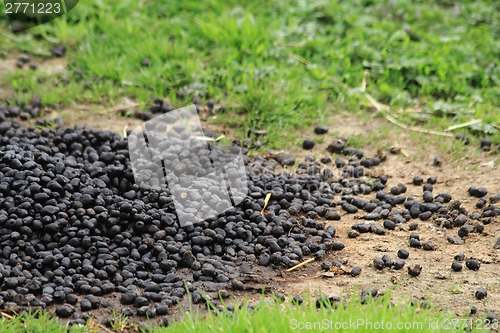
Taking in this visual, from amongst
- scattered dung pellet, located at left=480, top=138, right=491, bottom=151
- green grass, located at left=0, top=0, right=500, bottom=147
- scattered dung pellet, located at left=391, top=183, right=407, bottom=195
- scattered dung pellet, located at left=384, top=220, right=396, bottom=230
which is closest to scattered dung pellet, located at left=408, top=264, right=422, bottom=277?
scattered dung pellet, located at left=384, top=220, right=396, bottom=230

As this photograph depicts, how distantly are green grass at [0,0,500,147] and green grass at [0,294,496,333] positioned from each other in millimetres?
2757

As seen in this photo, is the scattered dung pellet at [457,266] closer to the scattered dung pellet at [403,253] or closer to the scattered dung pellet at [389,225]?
the scattered dung pellet at [403,253]

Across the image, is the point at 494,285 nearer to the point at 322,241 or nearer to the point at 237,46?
the point at 322,241

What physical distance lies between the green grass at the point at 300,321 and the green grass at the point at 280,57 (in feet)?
9.04

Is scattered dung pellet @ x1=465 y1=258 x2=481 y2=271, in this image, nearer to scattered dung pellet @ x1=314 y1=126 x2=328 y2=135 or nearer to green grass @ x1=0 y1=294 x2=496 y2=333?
green grass @ x1=0 y1=294 x2=496 y2=333

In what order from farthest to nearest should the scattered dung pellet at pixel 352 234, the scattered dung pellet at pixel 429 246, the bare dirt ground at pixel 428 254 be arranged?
the scattered dung pellet at pixel 352 234 → the scattered dung pellet at pixel 429 246 → the bare dirt ground at pixel 428 254

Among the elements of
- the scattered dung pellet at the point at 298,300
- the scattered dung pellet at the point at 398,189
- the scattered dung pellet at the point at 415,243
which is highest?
the scattered dung pellet at the point at 298,300

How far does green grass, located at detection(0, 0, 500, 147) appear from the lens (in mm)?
7555

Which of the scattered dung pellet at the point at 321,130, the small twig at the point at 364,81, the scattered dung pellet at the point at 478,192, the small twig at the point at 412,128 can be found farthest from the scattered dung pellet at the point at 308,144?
the scattered dung pellet at the point at 478,192

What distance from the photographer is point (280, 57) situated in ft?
26.9

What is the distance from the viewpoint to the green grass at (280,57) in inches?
297

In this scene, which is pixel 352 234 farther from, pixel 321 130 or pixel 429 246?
pixel 321 130

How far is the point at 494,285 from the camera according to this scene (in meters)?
5.17

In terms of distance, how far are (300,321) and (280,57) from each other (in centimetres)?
432
